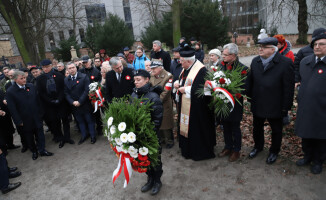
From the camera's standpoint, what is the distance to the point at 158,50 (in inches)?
286

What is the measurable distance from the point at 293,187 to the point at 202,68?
8.13ft

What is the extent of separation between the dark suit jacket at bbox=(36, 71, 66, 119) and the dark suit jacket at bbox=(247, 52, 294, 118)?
15.6ft

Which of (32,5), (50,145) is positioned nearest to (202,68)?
(50,145)

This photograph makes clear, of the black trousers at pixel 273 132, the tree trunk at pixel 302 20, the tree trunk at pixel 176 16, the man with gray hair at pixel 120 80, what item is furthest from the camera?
the tree trunk at pixel 302 20

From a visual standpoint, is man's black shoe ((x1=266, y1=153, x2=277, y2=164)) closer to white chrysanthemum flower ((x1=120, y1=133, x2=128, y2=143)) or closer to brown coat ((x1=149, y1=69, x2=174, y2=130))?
brown coat ((x1=149, y1=69, x2=174, y2=130))

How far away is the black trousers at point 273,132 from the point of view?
153 inches

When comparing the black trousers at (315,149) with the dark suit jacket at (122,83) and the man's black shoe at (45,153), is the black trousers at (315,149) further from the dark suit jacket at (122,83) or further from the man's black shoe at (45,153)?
the man's black shoe at (45,153)

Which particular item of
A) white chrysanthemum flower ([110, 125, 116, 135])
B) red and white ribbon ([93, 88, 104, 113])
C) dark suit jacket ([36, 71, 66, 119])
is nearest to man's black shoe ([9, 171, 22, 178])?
dark suit jacket ([36, 71, 66, 119])

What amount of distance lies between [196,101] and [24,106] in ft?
13.1

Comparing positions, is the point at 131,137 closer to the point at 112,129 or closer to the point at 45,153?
the point at 112,129

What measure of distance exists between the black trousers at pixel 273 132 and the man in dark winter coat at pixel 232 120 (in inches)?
14.4

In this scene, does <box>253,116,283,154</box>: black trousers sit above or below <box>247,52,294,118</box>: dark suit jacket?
below

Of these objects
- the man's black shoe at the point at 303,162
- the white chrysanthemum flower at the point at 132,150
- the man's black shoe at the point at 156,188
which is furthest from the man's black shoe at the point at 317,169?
the white chrysanthemum flower at the point at 132,150

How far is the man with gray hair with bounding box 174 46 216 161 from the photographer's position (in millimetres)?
4094
